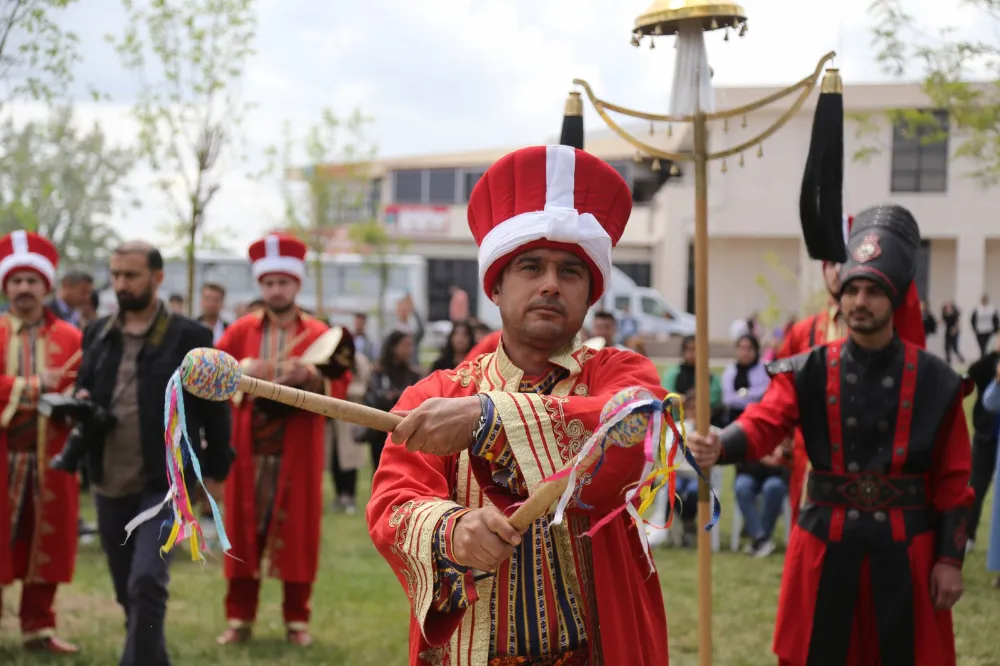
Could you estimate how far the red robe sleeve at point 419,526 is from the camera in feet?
8.55

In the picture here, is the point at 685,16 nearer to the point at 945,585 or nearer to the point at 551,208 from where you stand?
the point at 551,208

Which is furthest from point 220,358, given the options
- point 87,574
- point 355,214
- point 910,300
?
point 355,214

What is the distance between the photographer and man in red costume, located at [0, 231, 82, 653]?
6734 millimetres

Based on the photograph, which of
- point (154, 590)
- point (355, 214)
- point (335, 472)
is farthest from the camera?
point (355, 214)

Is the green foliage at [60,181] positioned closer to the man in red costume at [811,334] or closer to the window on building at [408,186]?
the man in red costume at [811,334]

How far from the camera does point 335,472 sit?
40.0ft

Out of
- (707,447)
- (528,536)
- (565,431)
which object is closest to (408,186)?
(707,447)

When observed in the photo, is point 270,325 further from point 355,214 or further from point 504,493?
point 355,214

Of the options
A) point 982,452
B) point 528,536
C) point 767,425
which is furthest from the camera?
point 982,452

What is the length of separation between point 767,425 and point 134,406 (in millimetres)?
3136

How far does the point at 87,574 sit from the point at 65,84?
4.01 metres

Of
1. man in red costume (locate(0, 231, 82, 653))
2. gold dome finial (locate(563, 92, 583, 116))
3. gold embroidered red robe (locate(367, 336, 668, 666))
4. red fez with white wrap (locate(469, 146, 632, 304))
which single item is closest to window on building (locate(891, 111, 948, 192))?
man in red costume (locate(0, 231, 82, 653))

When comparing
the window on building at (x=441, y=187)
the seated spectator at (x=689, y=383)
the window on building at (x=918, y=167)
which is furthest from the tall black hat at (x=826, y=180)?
the window on building at (x=441, y=187)

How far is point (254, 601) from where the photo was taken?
709 cm
